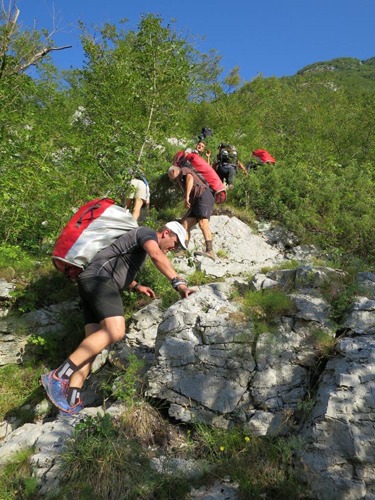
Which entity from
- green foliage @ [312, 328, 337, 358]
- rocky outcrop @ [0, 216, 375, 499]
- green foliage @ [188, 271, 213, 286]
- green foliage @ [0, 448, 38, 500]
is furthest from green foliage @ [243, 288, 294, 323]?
green foliage @ [0, 448, 38, 500]

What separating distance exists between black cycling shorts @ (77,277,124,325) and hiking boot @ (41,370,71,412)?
0.73 m

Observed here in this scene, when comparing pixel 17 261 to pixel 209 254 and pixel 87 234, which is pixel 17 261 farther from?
pixel 209 254

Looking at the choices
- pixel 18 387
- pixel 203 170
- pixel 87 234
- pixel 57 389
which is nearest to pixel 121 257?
pixel 87 234

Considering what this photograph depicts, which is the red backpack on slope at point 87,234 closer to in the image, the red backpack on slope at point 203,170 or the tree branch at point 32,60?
the red backpack on slope at point 203,170

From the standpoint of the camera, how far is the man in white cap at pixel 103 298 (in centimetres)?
380

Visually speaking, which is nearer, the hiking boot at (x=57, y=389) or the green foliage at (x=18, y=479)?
the green foliage at (x=18, y=479)

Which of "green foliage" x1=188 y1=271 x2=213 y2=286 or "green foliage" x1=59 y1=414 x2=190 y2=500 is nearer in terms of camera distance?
"green foliage" x1=59 y1=414 x2=190 y2=500

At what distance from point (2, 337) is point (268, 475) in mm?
4141

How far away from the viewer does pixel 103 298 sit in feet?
12.8

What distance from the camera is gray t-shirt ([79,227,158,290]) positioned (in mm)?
4047

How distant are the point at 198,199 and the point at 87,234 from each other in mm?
3241

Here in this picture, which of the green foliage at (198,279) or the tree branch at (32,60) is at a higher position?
the tree branch at (32,60)

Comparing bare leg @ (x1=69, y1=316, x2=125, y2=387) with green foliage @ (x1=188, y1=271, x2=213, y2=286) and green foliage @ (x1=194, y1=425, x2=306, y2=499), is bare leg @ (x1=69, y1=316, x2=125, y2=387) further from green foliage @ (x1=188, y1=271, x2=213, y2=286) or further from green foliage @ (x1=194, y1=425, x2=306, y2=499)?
green foliage @ (x1=188, y1=271, x2=213, y2=286)

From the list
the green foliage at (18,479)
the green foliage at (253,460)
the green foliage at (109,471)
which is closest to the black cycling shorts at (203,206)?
the green foliage at (253,460)
